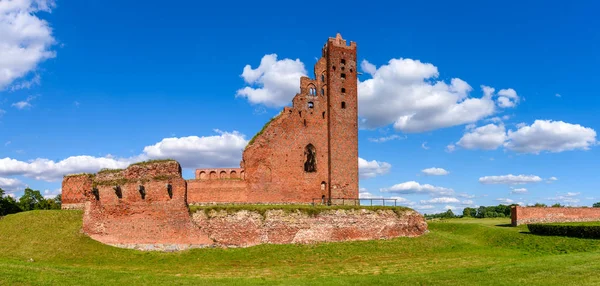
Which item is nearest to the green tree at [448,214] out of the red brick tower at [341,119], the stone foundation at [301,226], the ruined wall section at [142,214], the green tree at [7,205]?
the red brick tower at [341,119]

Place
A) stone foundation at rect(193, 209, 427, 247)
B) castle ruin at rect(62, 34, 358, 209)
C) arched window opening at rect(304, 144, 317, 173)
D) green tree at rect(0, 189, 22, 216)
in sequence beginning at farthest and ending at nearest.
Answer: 1. green tree at rect(0, 189, 22, 216)
2. arched window opening at rect(304, 144, 317, 173)
3. castle ruin at rect(62, 34, 358, 209)
4. stone foundation at rect(193, 209, 427, 247)

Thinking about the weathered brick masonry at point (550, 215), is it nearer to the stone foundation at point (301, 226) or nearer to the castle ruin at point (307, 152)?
the stone foundation at point (301, 226)

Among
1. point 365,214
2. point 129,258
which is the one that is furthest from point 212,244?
point 365,214

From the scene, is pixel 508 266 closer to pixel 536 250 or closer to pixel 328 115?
pixel 536 250

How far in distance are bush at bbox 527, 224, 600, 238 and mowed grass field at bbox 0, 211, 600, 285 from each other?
121cm

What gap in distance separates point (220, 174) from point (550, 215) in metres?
28.2

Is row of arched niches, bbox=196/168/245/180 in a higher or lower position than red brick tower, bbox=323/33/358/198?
lower

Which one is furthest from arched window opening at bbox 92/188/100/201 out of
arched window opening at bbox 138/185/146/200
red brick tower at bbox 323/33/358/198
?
red brick tower at bbox 323/33/358/198

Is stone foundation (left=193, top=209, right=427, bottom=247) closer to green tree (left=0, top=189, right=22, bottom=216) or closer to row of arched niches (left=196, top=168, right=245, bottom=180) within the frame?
row of arched niches (left=196, top=168, right=245, bottom=180)

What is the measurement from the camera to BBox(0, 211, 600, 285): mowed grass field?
627 inches

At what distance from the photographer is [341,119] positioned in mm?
36000

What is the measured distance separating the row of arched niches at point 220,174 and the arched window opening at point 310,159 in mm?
5121

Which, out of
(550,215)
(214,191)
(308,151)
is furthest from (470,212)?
(214,191)

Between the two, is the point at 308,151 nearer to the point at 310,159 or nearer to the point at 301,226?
the point at 310,159
